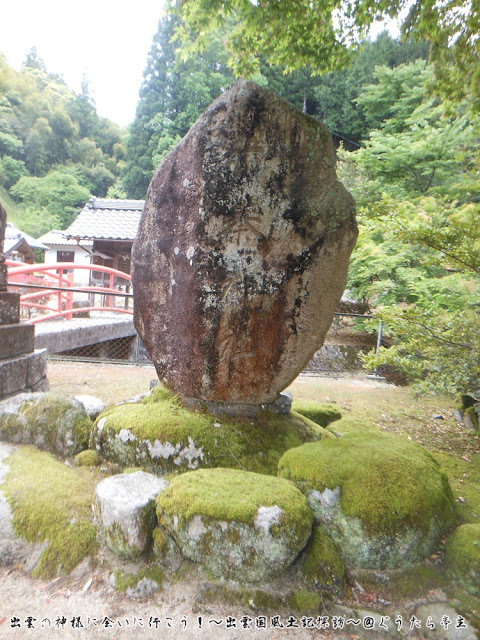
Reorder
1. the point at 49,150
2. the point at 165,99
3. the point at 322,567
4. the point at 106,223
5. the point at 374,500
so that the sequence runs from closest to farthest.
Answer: the point at 322,567
the point at 374,500
the point at 106,223
the point at 165,99
the point at 49,150

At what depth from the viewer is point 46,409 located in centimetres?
314

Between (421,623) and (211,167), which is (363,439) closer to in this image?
(421,623)

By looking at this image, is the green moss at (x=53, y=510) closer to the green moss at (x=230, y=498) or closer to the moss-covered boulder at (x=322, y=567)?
the green moss at (x=230, y=498)

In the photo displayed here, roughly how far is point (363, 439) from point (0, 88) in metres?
Result: 51.8

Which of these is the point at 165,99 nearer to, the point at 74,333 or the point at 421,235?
the point at 74,333

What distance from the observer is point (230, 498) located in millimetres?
2193

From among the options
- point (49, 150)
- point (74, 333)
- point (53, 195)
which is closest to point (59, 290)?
point (74, 333)

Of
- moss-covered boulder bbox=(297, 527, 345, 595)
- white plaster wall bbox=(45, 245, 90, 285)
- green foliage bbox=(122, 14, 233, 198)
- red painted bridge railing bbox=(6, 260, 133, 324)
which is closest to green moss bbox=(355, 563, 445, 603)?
moss-covered boulder bbox=(297, 527, 345, 595)

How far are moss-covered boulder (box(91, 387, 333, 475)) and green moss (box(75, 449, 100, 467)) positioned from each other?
63 millimetres

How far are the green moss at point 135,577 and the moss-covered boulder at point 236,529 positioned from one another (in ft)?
0.65

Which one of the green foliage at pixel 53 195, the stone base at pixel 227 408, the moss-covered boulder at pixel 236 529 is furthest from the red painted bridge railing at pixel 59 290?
the green foliage at pixel 53 195

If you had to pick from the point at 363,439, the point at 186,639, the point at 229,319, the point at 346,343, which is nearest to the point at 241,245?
the point at 229,319

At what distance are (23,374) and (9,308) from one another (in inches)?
30.9

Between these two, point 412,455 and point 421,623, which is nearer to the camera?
point 421,623
